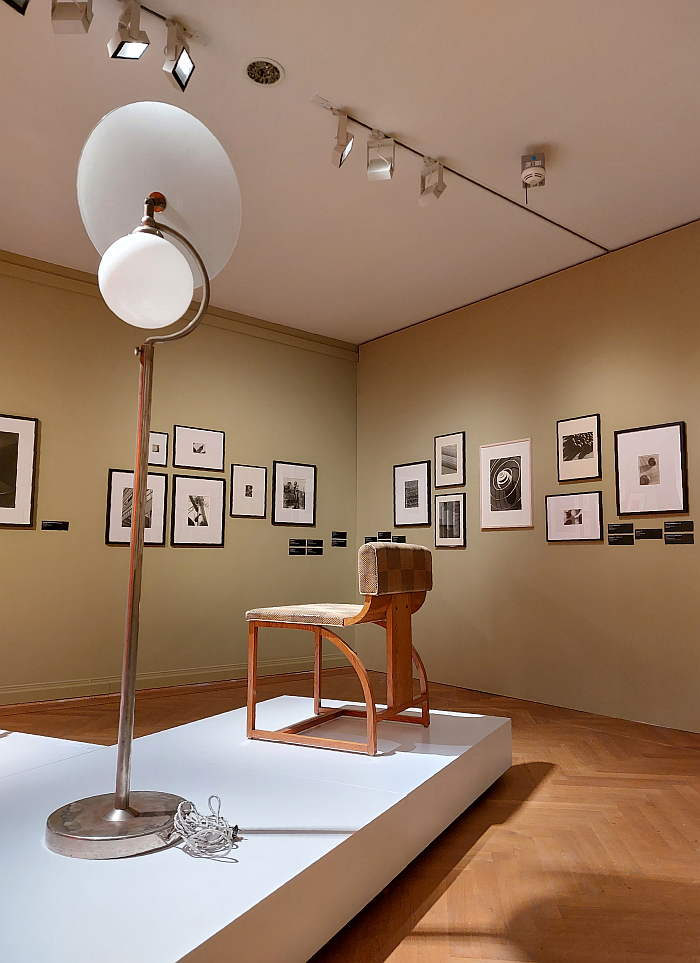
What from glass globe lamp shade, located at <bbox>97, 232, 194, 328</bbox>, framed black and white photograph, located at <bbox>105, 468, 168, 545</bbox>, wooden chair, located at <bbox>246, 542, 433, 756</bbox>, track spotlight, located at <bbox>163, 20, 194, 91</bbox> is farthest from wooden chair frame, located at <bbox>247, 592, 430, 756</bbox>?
framed black and white photograph, located at <bbox>105, 468, 168, 545</bbox>

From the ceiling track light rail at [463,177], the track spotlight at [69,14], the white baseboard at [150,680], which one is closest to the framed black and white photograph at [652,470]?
the ceiling track light rail at [463,177]

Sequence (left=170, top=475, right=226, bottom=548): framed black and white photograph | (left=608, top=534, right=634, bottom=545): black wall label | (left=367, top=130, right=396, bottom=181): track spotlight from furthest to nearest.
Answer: (left=170, top=475, right=226, bottom=548): framed black and white photograph < (left=608, top=534, right=634, bottom=545): black wall label < (left=367, top=130, right=396, bottom=181): track spotlight

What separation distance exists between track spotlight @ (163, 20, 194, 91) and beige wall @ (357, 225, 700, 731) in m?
3.16

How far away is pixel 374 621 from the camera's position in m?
2.88

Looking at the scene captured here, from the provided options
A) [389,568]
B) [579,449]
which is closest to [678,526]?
[579,449]

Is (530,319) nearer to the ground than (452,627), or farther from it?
farther from it

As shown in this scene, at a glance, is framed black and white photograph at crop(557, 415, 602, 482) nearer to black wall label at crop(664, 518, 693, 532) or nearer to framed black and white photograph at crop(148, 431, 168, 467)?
black wall label at crop(664, 518, 693, 532)

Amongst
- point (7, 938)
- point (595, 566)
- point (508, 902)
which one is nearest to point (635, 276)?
point (595, 566)

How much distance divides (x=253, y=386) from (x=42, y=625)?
8.51 feet

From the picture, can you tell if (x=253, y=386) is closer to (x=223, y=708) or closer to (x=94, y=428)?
(x=94, y=428)

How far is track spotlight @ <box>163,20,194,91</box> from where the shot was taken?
106 inches

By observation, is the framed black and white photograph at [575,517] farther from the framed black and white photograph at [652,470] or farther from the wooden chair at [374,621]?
the wooden chair at [374,621]

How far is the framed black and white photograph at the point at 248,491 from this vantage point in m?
5.75

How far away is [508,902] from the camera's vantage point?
197 centimetres
